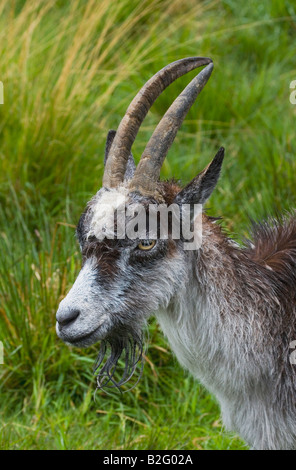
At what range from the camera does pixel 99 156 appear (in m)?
7.00

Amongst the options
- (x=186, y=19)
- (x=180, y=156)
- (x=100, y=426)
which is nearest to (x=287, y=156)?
(x=180, y=156)

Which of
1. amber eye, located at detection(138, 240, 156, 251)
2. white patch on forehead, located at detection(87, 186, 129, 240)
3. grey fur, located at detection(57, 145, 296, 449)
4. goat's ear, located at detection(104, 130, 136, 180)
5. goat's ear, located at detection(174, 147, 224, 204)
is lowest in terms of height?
grey fur, located at detection(57, 145, 296, 449)

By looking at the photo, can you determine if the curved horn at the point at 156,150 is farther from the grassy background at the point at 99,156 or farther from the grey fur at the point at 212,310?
the grassy background at the point at 99,156

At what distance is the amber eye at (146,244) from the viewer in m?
3.63

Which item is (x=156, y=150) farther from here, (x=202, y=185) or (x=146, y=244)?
(x=146, y=244)

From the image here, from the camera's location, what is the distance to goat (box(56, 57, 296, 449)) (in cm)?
360

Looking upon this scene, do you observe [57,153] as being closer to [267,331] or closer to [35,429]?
[35,429]

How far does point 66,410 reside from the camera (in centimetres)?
530

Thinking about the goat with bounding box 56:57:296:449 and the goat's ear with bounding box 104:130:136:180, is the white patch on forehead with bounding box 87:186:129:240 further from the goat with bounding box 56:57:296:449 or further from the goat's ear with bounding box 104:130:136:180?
the goat's ear with bounding box 104:130:136:180

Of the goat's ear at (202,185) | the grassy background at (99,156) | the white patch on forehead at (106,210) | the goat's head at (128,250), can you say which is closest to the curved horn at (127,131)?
the goat's head at (128,250)

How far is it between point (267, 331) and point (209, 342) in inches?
13.2

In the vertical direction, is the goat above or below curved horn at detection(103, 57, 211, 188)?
below

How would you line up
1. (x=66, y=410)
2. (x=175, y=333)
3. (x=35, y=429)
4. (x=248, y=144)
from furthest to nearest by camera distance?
(x=248, y=144) < (x=66, y=410) < (x=35, y=429) < (x=175, y=333)

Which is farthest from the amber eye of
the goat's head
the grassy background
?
the grassy background
